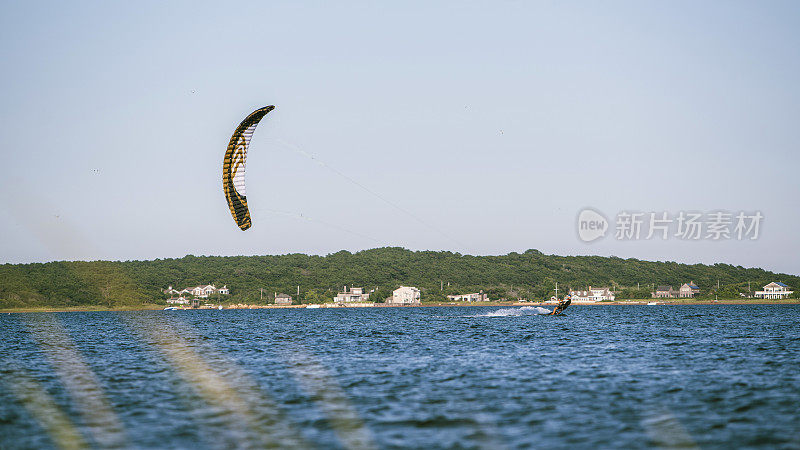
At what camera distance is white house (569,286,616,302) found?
153375 mm

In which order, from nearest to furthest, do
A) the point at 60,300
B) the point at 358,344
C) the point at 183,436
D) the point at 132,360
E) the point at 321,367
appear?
the point at 183,436
the point at 321,367
the point at 132,360
the point at 358,344
the point at 60,300

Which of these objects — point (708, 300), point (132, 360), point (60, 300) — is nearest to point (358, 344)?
point (132, 360)

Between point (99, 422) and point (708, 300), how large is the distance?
15801 cm

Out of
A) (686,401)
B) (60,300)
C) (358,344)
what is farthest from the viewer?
(60,300)

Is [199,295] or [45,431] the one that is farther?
[199,295]

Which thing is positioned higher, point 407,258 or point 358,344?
point 407,258

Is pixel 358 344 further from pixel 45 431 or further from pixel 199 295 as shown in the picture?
pixel 199 295

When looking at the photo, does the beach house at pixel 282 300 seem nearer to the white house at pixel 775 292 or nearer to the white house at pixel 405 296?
the white house at pixel 405 296

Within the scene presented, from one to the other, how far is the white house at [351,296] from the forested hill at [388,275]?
308 centimetres

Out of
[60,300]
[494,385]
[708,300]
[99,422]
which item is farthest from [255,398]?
[708,300]

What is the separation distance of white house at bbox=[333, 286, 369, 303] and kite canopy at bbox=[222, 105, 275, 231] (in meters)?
132

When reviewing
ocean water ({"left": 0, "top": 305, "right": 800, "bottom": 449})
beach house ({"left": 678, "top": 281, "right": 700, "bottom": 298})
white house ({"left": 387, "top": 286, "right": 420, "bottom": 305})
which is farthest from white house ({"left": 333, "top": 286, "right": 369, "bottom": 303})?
ocean water ({"left": 0, "top": 305, "right": 800, "bottom": 449})

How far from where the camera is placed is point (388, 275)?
175 m

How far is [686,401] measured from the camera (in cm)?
1652
